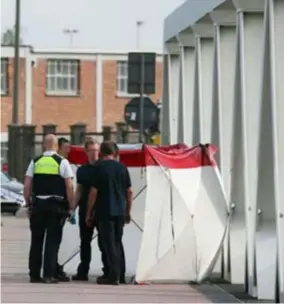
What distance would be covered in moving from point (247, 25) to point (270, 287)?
3.17 m

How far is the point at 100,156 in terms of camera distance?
14.8 meters

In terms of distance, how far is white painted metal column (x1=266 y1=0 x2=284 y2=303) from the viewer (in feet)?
41.2

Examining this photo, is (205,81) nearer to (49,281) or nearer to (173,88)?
(49,281)

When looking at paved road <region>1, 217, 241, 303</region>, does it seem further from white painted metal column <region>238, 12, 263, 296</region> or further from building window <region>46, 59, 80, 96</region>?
building window <region>46, 59, 80, 96</region>

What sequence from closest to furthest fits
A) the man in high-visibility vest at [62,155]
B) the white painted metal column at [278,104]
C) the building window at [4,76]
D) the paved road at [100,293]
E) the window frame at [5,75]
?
the white painted metal column at [278,104], the paved road at [100,293], the man in high-visibility vest at [62,155], the building window at [4,76], the window frame at [5,75]

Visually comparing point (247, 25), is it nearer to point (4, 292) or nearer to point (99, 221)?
point (99, 221)

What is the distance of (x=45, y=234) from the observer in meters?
14.7

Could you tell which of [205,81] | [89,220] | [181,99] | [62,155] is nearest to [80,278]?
[89,220]

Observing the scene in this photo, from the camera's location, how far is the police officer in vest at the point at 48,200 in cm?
1447

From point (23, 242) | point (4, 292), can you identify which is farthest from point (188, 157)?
point (23, 242)

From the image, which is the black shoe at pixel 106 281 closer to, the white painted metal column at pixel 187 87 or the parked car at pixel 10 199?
the white painted metal column at pixel 187 87

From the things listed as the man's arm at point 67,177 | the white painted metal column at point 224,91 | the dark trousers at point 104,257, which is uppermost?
the white painted metal column at point 224,91

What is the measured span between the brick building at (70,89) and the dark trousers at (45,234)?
4964 centimetres

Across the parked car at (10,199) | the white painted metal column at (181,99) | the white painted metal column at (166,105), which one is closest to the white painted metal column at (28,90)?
the parked car at (10,199)
